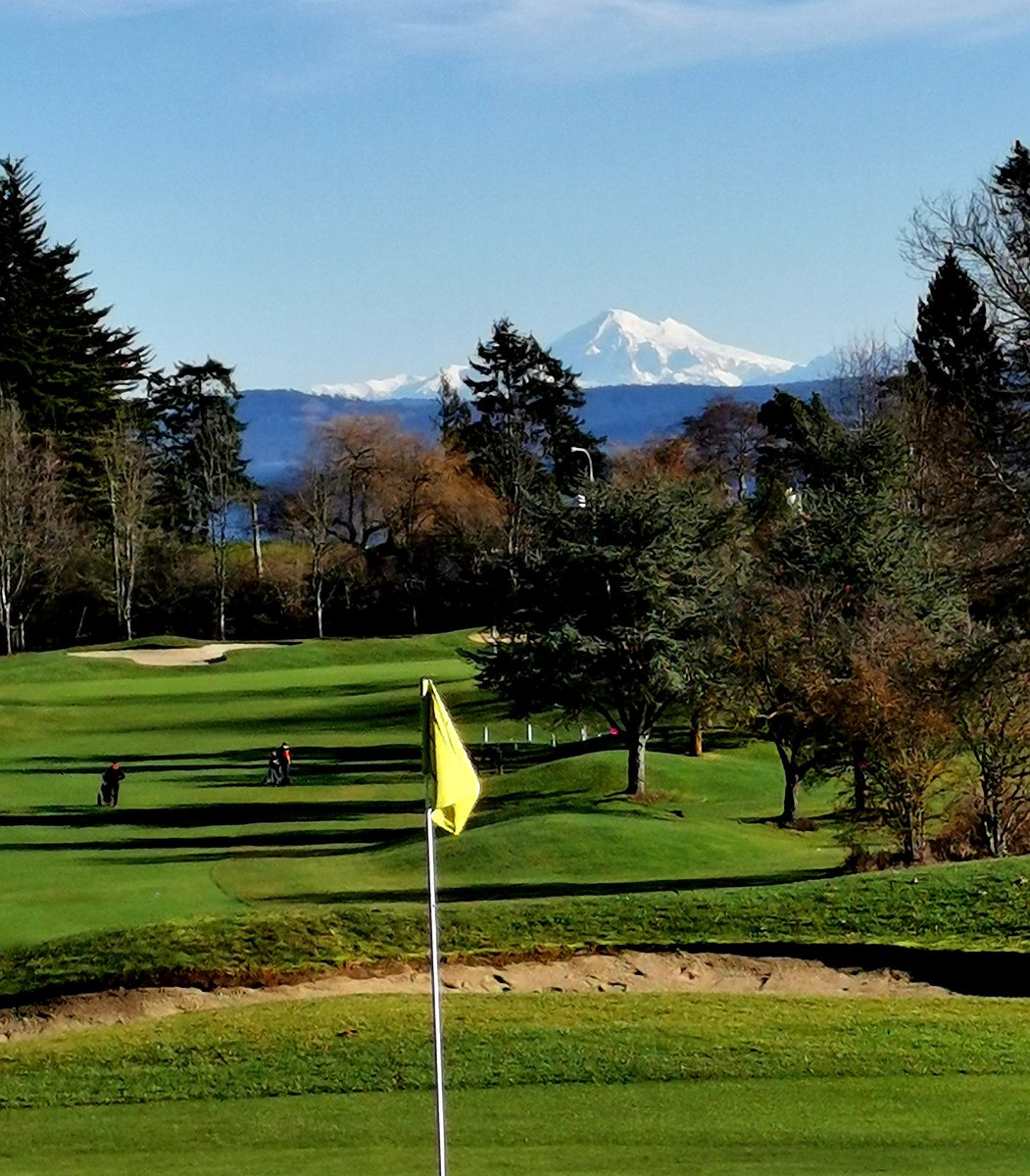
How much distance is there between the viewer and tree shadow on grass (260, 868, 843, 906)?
28438mm

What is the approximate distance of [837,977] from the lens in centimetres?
2084

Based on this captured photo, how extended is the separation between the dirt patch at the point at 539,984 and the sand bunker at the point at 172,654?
5499 centimetres

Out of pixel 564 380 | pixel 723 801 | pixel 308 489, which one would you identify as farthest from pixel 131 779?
pixel 564 380

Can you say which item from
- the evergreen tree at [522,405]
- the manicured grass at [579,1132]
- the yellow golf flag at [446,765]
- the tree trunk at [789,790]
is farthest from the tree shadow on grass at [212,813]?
the evergreen tree at [522,405]

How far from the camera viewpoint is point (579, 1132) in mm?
14164

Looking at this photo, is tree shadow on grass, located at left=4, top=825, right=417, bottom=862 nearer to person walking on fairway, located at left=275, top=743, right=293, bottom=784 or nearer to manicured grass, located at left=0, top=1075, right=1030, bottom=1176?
person walking on fairway, located at left=275, top=743, right=293, bottom=784

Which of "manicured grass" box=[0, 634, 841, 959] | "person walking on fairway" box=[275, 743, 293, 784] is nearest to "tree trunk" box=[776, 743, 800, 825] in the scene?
"manicured grass" box=[0, 634, 841, 959]

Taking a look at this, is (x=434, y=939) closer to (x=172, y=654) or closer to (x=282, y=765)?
(x=282, y=765)

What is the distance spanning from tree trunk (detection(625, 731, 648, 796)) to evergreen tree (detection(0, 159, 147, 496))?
53.6 metres

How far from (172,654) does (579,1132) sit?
210 feet

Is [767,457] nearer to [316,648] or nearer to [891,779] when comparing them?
[316,648]

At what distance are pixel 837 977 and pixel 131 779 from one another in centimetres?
3070

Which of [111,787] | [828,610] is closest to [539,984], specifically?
[828,610]

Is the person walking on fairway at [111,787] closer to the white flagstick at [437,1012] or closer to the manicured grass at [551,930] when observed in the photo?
the manicured grass at [551,930]
